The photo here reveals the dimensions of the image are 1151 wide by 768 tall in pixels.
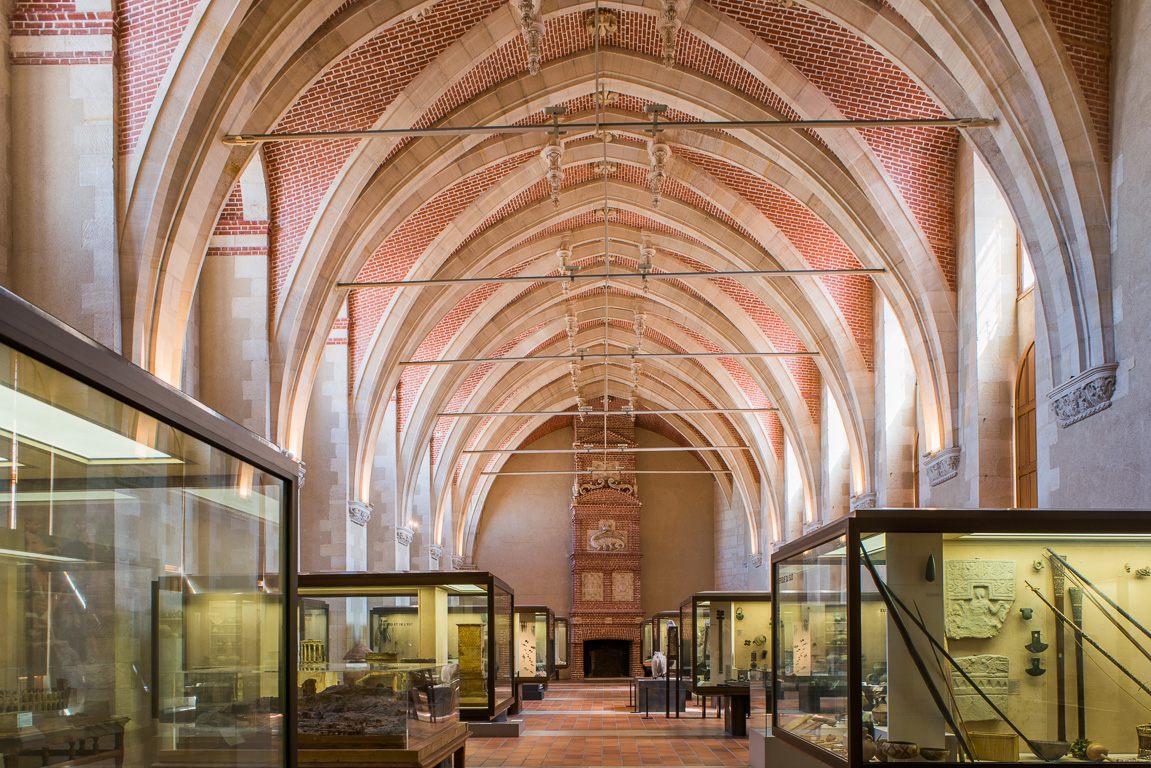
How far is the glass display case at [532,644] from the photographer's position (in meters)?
22.7

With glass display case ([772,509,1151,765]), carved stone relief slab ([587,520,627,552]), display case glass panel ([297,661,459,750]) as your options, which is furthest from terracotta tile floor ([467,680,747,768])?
carved stone relief slab ([587,520,627,552])

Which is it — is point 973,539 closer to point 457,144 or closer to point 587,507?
Result: point 457,144

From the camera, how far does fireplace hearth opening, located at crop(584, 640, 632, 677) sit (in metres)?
40.1

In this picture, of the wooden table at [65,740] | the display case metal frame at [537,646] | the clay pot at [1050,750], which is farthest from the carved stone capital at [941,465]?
the wooden table at [65,740]

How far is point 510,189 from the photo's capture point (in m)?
19.8

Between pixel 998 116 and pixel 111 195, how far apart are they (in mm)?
8912

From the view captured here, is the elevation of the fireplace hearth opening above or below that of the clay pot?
below

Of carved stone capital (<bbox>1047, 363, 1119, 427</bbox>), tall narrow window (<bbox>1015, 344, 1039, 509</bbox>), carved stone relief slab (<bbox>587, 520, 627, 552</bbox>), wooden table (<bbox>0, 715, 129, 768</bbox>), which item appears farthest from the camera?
carved stone relief slab (<bbox>587, 520, 627, 552</bbox>)

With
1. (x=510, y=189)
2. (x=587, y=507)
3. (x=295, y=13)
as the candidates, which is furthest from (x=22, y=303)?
(x=587, y=507)

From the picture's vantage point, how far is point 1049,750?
254 inches

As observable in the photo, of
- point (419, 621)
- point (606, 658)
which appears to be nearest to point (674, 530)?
point (606, 658)

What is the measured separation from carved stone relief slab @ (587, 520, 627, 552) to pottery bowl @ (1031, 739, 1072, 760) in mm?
33589

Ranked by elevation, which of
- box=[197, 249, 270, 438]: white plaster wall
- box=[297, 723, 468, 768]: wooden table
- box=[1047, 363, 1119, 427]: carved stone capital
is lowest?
box=[297, 723, 468, 768]: wooden table

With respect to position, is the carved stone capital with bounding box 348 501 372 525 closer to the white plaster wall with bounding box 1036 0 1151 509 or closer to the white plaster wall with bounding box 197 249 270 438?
the white plaster wall with bounding box 197 249 270 438
